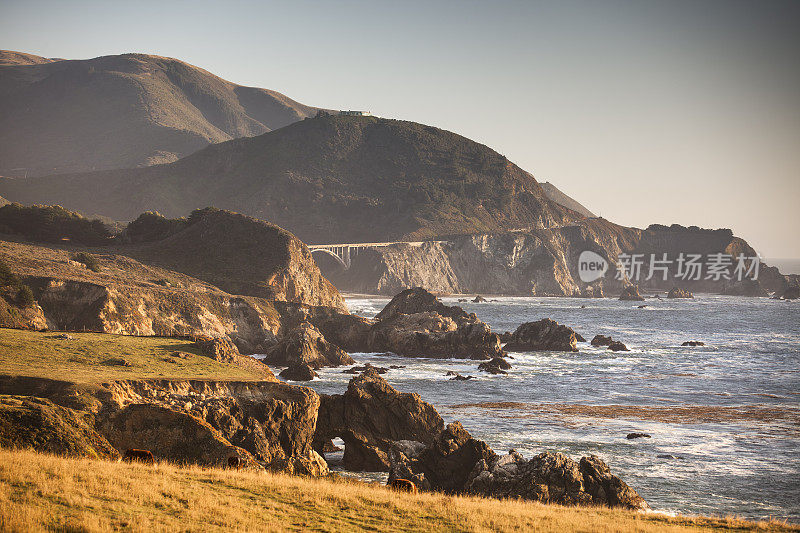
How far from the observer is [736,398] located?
61844 millimetres

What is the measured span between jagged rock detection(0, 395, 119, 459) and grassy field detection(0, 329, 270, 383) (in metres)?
9.00

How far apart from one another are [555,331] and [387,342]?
78.3 feet

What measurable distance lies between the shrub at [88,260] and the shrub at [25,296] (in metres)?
20.8

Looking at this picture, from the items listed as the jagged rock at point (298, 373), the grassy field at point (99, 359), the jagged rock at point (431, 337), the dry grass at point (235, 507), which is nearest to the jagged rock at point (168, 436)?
the dry grass at point (235, 507)

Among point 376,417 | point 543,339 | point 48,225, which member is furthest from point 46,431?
point 48,225

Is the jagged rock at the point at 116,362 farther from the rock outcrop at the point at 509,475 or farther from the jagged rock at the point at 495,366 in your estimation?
the jagged rock at the point at 495,366

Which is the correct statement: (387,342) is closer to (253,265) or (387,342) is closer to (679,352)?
(253,265)

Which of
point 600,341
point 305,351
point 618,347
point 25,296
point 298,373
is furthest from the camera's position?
point 600,341

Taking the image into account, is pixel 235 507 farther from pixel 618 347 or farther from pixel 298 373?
pixel 618 347

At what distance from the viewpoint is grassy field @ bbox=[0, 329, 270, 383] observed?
3709 centimetres

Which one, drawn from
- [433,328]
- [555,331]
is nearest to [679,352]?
[555,331]

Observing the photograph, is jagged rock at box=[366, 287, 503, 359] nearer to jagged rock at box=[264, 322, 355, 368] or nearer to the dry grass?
jagged rock at box=[264, 322, 355, 368]

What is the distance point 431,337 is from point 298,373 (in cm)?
2709

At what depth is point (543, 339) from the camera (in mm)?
94812
